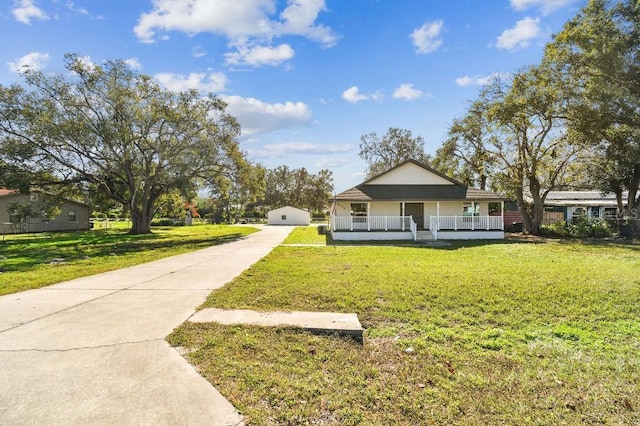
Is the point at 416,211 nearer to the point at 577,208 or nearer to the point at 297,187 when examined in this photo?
the point at 577,208

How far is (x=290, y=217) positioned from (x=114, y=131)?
1238 inches

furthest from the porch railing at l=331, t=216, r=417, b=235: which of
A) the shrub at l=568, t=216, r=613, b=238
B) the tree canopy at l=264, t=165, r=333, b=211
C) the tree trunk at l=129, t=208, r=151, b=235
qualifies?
the tree canopy at l=264, t=165, r=333, b=211

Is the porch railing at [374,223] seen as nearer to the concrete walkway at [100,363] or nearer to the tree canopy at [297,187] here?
the concrete walkway at [100,363]

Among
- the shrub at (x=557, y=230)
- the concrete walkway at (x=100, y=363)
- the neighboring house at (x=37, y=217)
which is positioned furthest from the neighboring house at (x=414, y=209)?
the neighboring house at (x=37, y=217)

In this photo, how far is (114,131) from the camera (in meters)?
22.5

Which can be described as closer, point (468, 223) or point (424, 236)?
point (424, 236)

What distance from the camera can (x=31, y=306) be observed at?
589 cm

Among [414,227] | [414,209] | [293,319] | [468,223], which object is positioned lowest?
[293,319]

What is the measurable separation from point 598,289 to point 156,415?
8198 millimetres

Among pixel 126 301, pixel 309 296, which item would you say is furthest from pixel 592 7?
pixel 126 301

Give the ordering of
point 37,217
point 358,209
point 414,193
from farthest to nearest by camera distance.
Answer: point 37,217
point 358,209
point 414,193

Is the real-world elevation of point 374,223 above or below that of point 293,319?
above

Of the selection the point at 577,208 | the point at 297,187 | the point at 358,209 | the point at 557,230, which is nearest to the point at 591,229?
the point at 557,230

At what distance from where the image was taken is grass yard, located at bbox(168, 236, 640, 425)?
304cm
